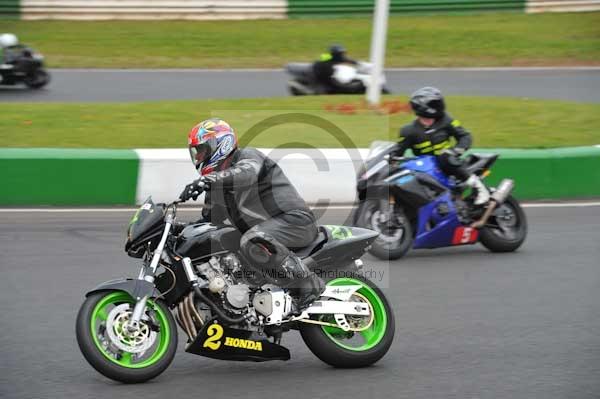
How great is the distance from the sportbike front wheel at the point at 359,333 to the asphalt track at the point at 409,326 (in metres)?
0.10

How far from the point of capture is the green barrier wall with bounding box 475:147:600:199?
11641 mm

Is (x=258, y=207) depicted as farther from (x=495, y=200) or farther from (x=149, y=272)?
(x=495, y=200)

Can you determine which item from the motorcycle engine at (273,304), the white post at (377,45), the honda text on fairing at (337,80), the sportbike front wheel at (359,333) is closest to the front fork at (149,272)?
the motorcycle engine at (273,304)

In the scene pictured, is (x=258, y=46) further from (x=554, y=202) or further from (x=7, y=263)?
(x=7, y=263)

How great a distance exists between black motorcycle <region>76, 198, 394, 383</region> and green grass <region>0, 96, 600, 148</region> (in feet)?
21.0

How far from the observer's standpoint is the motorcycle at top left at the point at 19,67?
59.9 feet

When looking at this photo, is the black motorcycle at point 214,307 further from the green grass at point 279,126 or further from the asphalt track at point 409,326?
the green grass at point 279,126

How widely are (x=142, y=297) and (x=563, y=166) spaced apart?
7.40 m

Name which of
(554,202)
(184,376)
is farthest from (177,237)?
(554,202)

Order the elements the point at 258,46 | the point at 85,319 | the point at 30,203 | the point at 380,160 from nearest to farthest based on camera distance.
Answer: the point at 85,319 < the point at 380,160 < the point at 30,203 < the point at 258,46

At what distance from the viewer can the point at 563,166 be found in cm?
1173

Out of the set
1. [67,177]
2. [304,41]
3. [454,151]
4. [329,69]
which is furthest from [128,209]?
[304,41]

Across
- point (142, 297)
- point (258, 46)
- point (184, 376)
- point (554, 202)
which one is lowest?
point (184, 376)

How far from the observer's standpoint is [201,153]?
5.85 m
